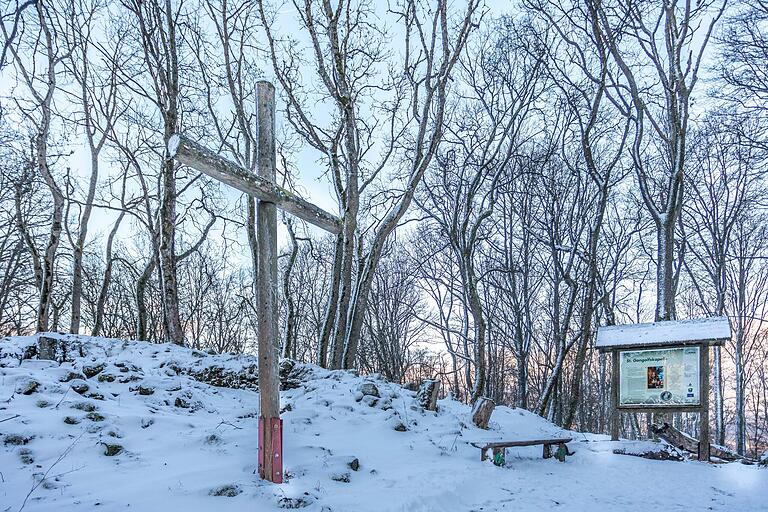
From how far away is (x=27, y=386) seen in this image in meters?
5.61

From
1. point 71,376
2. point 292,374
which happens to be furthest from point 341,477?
point 71,376

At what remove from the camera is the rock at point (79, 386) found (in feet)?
19.4

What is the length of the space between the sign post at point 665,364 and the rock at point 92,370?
27.2 ft

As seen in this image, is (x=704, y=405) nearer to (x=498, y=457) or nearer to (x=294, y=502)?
(x=498, y=457)

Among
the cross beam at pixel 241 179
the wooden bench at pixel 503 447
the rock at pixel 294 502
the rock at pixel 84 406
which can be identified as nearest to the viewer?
the cross beam at pixel 241 179

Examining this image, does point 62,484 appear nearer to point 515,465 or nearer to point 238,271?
point 515,465

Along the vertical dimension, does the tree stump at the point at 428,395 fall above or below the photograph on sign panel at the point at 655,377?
below

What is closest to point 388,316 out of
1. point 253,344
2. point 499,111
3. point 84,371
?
point 253,344

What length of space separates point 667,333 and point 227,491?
A: 765cm

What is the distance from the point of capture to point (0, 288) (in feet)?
52.8

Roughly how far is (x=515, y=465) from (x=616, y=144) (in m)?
11.0

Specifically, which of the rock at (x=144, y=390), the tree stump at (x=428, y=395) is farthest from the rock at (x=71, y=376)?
the tree stump at (x=428, y=395)

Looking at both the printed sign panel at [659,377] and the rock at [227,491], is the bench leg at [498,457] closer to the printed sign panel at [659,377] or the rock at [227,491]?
the printed sign panel at [659,377]

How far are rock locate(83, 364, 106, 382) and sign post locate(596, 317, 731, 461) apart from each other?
27.2 ft
